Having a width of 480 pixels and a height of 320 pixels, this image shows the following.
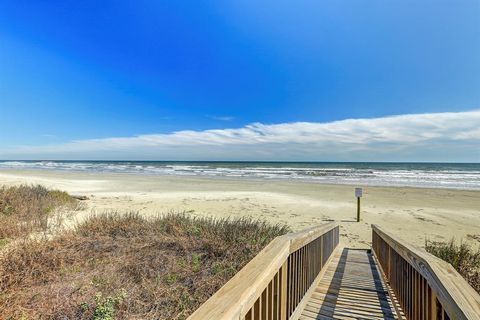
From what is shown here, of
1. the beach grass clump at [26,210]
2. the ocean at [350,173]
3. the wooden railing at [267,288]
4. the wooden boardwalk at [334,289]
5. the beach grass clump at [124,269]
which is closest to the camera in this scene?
the wooden railing at [267,288]

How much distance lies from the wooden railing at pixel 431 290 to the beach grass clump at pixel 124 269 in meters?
2.36

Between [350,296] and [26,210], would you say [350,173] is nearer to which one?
[350,296]

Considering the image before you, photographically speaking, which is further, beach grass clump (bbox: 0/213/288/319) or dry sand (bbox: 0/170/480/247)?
dry sand (bbox: 0/170/480/247)

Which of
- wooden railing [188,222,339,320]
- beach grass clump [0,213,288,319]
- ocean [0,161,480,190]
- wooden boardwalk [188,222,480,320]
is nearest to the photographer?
wooden railing [188,222,339,320]

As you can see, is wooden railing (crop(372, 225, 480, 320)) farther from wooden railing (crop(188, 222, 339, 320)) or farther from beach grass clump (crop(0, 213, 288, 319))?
beach grass clump (crop(0, 213, 288, 319))

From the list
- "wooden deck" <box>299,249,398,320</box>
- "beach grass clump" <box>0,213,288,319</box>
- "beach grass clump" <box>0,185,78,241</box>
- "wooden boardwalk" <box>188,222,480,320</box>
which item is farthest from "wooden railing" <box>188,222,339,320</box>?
"beach grass clump" <box>0,185,78,241</box>

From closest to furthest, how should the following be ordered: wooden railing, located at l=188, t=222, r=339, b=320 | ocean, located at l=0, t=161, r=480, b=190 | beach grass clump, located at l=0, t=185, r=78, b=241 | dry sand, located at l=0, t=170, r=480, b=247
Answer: wooden railing, located at l=188, t=222, r=339, b=320, beach grass clump, located at l=0, t=185, r=78, b=241, dry sand, located at l=0, t=170, r=480, b=247, ocean, located at l=0, t=161, r=480, b=190

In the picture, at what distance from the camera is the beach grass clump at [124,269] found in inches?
125

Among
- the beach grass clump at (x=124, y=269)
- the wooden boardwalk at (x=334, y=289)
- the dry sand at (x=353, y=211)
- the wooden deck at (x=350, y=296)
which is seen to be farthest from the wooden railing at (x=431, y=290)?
the dry sand at (x=353, y=211)

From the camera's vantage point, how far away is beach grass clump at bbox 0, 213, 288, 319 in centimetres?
317

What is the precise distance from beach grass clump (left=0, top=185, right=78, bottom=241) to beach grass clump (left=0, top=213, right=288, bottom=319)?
1.37m

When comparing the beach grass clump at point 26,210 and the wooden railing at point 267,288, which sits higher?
the wooden railing at point 267,288

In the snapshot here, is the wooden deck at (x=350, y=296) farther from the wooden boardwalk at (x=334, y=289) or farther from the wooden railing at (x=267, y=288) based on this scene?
the wooden railing at (x=267, y=288)

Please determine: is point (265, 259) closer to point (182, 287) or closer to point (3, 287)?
point (182, 287)
